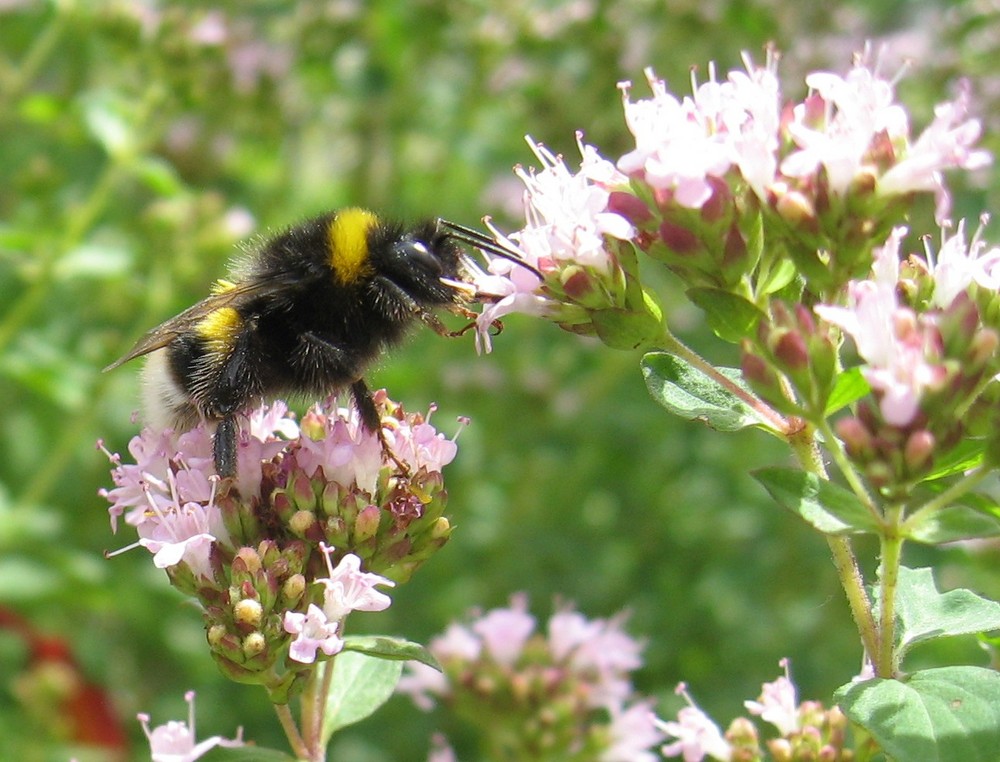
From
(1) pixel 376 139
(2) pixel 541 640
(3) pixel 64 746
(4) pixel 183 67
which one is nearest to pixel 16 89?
(4) pixel 183 67

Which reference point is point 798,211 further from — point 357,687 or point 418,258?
point 357,687

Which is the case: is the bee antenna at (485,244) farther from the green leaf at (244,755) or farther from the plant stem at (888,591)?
the green leaf at (244,755)

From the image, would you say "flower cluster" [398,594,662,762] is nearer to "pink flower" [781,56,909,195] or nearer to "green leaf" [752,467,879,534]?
"green leaf" [752,467,879,534]

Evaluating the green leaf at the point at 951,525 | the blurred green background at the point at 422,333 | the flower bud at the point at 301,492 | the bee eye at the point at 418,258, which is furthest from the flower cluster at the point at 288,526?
the blurred green background at the point at 422,333

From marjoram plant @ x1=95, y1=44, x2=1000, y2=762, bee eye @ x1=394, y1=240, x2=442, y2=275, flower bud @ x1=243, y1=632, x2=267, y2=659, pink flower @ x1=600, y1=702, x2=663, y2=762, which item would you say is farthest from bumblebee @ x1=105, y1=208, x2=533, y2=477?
pink flower @ x1=600, y1=702, x2=663, y2=762

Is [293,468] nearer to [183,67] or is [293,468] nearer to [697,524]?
[183,67]

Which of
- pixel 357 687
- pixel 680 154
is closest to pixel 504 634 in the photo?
pixel 357 687
